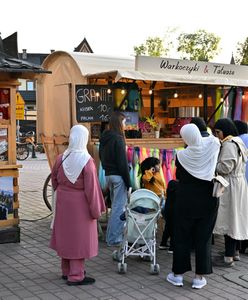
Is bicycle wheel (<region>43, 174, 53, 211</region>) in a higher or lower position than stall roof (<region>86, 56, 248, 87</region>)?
lower

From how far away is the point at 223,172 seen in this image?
6098mm

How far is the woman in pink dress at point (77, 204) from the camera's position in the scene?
5.32 metres

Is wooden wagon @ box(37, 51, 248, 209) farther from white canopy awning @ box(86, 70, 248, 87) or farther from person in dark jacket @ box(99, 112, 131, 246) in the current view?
person in dark jacket @ box(99, 112, 131, 246)

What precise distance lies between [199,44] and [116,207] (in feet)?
108

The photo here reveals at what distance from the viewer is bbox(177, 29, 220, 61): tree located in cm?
3819

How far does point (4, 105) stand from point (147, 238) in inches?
117

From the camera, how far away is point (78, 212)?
5344 millimetres

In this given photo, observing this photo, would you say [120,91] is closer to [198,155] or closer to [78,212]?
[198,155]

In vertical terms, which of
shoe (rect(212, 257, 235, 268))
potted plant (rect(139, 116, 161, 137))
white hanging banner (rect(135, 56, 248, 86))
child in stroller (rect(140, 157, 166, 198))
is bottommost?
shoe (rect(212, 257, 235, 268))

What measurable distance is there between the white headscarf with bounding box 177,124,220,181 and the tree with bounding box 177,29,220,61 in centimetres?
3372

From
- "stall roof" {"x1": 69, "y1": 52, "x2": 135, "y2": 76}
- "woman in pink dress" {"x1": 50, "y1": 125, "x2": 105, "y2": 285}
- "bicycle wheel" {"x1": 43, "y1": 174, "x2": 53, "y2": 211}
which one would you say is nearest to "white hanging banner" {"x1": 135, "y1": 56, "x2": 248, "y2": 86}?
"stall roof" {"x1": 69, "y1": 52, "x2": 135, "y2": 76}

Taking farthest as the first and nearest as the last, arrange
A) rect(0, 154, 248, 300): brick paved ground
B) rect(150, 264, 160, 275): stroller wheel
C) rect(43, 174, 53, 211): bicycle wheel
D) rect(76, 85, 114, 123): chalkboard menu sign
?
rect(43, 174, 53, 211): bicycle wheel
rect(76, 85, 114, 123): chalkboard menu sign
rect(150, 264, 160, 275): stroller wheel
rect(0, 154, 248, 300): brick paved ground

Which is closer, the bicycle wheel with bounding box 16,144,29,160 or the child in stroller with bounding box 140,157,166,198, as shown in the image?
the child in stroller with bounding box 140,157,166,198

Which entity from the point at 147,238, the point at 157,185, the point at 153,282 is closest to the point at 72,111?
the point at 157,185
